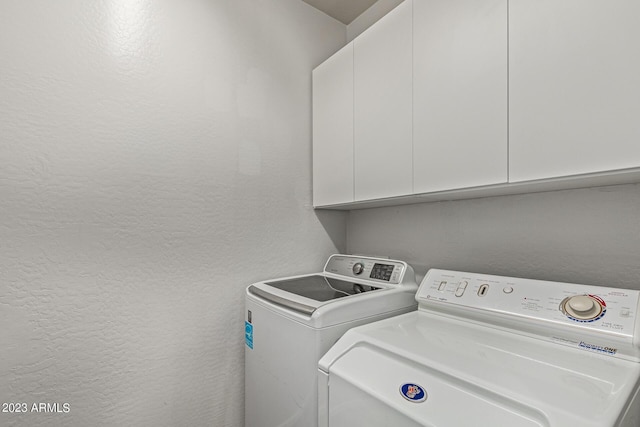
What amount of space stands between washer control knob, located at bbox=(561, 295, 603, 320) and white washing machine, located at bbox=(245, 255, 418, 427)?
549mm

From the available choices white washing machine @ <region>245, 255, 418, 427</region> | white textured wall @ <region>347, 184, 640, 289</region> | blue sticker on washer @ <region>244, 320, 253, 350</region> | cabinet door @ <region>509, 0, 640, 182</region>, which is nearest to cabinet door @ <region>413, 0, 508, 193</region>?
cabinet door @ <region>509, 0, 640, 182</region>

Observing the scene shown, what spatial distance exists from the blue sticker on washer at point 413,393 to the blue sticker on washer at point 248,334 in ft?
2.61

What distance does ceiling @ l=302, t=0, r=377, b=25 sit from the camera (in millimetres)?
1737

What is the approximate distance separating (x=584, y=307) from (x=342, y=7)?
1880mm

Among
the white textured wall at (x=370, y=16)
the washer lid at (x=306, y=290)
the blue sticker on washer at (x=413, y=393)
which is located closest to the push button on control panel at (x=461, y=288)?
the washer lid at (x=306, y=290)

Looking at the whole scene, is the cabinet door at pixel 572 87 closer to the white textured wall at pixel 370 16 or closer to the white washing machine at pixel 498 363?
the white washing machine at pixel 498 363

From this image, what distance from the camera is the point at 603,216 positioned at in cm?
96

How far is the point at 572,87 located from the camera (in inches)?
30.3

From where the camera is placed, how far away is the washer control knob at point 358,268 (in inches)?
59.0

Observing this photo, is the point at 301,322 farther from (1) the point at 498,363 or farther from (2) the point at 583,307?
(2) the point at 583,307

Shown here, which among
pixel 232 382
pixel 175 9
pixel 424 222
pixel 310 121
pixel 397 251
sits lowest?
A: pixel 232 382

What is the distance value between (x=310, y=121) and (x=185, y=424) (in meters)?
1.61

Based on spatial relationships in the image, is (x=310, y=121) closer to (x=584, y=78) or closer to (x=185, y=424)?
(x=584, y=78)

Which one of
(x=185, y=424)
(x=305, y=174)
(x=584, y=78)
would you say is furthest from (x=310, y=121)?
(x=185, y=424)
